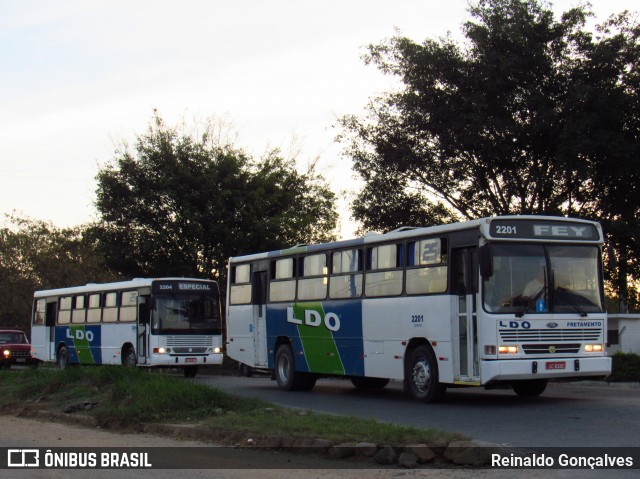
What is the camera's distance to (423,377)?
57.9 ft

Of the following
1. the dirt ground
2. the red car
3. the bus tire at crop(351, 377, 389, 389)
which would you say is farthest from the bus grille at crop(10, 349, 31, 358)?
the dirt ground

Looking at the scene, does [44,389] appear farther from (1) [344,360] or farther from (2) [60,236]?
(2) [60,236]

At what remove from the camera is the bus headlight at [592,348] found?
16.8m

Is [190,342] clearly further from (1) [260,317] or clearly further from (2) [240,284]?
(1) [260,317]

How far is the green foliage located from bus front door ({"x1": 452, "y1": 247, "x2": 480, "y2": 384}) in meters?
8.03

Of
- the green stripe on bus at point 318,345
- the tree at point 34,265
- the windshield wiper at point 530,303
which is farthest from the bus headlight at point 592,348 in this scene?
the tree at point 34,265

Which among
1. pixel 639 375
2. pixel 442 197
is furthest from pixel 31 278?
pixel 639 375

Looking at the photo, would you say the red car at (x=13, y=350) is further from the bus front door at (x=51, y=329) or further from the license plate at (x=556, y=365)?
the license plate at (x=556, y=365)

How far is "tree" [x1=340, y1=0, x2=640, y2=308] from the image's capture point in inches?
1137

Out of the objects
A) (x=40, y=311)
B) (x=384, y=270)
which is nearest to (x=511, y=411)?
(x=384, y=270)

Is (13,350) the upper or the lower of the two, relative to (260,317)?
lower

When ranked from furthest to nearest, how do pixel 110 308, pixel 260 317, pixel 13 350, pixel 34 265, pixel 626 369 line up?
pixel 34 265
pixel 13 350
pixel 110 308
pixel 260 317
pixel 626 369

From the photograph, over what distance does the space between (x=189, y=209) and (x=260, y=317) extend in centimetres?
1560

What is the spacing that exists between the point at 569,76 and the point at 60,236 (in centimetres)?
4535
